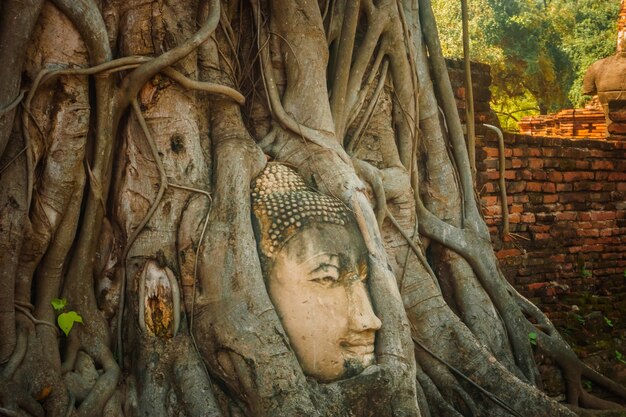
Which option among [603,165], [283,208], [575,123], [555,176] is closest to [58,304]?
[283,208]

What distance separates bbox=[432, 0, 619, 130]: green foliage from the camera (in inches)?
718

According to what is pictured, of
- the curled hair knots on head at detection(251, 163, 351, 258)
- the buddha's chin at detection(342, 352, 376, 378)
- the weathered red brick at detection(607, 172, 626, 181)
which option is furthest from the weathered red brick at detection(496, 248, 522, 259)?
the buddha's chin at detection(342, 352, 376, 378)

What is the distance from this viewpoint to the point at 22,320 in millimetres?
3004

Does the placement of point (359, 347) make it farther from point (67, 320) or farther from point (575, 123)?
point (575, 123)

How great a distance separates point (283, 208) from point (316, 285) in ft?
1.13

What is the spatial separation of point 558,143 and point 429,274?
3.14 metres

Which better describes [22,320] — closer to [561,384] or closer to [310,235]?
[310,235]

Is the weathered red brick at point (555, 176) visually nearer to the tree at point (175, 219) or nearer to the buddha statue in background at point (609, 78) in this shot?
the buddha statue in background at point (609, 78)

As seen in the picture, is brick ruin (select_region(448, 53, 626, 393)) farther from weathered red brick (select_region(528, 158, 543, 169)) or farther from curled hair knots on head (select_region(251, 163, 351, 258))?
curled hair knots on head (select_region(251, 163, 351, 258))

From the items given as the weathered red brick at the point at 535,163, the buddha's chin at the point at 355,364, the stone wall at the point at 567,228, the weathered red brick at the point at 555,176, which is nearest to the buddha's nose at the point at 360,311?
the buddha's chin at the point at 355,364

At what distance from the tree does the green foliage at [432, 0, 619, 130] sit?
14.6 meters

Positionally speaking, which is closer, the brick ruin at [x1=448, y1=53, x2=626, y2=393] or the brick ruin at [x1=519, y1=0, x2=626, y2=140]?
the brick ruin at [x1=448, y1=53, x2=626, y2=393]

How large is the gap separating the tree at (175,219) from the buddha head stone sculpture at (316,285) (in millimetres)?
80

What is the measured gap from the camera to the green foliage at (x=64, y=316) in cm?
309
